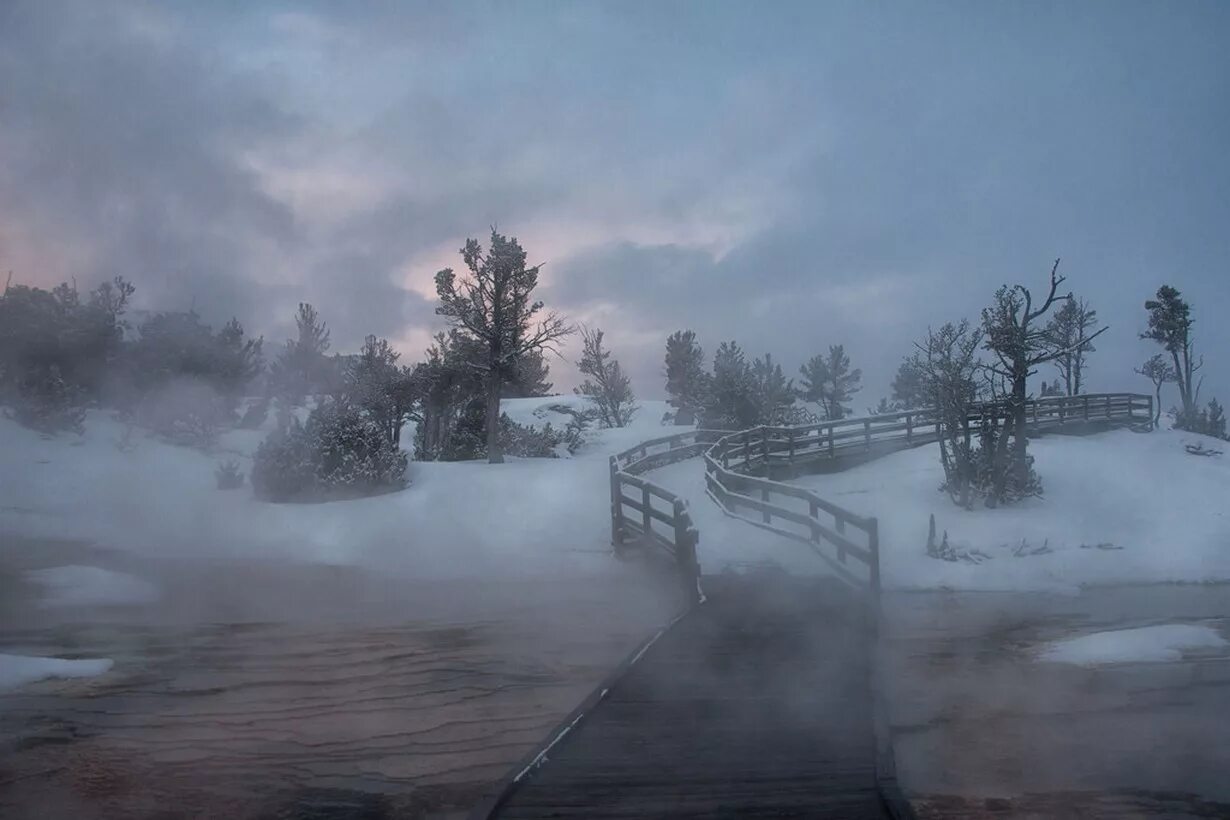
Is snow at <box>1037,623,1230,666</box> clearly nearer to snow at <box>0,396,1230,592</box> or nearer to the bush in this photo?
snow at <box>0,396,1230,592</box>

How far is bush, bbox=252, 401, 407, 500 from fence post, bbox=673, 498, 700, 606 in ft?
38.1

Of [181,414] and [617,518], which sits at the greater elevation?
[181,414]

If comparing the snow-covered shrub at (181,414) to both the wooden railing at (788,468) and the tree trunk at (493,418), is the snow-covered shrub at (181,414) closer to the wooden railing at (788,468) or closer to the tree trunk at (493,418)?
the tree trunk at (493,418)

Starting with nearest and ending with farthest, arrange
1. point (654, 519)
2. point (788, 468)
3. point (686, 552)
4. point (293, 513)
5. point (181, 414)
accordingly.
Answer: point (686, 552) < point (654, 519) < point (293, 513) < point (788, 468) < point (181, 414)

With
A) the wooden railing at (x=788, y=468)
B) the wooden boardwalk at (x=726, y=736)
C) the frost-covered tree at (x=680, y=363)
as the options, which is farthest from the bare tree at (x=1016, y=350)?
the frost-covered tree at (x=680, y=363)

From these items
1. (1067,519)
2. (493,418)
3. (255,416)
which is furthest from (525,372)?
(1067,519)

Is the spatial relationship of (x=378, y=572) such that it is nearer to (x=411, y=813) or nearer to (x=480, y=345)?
(x=411, y=813)

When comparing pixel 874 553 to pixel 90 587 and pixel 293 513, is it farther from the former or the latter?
pixel 293 513

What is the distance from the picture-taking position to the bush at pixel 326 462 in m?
21.3

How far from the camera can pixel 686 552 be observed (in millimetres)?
12438

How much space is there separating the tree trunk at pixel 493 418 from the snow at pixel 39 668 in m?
21.4

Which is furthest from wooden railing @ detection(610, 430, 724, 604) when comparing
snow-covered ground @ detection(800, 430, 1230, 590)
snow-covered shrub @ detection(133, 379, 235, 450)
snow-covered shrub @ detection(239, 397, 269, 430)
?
snow-covered shrub @ detection(239, 397, 269, 430)

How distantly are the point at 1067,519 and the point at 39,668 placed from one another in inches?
757

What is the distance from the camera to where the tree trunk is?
30781mm
